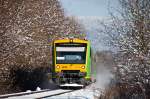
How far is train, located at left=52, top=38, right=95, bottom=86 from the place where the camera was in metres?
34.4

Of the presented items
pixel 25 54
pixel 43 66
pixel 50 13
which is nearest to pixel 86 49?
pixel 25 54

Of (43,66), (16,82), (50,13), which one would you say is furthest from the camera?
(50,13)

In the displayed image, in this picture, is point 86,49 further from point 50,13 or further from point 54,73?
point 50,13

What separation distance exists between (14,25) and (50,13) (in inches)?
563

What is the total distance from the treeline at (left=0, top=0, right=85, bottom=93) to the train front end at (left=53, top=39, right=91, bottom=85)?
2.77 meters

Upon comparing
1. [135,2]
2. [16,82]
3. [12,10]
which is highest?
[12,10]

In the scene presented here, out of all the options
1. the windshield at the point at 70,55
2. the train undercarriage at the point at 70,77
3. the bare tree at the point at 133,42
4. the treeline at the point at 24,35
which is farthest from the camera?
the train undercarriage at the point at 70,77

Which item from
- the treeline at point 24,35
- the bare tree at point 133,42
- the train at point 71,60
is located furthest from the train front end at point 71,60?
the bare tree at point 133,42

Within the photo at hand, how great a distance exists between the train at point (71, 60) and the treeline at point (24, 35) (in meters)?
2.74

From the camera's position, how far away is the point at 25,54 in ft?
120

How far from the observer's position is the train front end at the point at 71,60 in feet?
113

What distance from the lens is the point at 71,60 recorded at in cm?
3475

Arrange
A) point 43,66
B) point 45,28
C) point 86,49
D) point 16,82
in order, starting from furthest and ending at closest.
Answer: point 45,28
point 43,66
point 16,82
point 86,49

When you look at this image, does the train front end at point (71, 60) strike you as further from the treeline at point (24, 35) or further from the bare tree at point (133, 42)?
the bare tree at point (133, 42)
